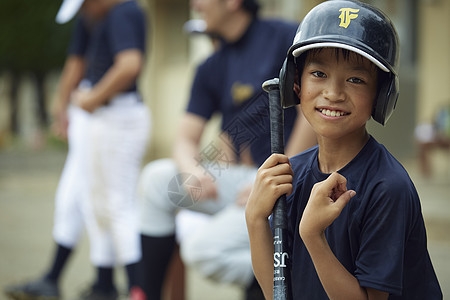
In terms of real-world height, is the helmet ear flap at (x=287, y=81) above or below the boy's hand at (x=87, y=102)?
below

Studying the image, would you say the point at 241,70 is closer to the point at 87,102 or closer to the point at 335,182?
the point at 87,102

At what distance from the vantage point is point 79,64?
4516 millimetres

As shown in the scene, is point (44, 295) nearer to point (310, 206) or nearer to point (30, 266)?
point (30, 266)

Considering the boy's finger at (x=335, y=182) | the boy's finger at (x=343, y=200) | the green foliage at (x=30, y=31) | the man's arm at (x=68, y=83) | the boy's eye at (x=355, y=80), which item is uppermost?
the green foliage at (x=30, y=31)

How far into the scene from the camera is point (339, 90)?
1592 mm

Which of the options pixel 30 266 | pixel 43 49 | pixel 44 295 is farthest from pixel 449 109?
pixel 43 49

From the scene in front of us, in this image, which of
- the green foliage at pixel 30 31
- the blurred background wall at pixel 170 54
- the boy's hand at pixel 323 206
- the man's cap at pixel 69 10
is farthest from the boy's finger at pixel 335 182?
the green foliage at pixel 30 31

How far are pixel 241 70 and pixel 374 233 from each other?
1871 millimetres

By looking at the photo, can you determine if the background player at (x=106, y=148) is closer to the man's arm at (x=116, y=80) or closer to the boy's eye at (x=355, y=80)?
the man's arm at (x=116, y=80)

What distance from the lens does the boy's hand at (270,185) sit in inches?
63.1

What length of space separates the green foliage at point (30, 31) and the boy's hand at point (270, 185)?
1433 centimetres

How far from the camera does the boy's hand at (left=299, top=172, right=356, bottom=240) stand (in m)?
1.49

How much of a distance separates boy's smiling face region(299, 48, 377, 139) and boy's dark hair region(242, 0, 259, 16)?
190 centimetres

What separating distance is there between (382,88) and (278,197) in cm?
34
